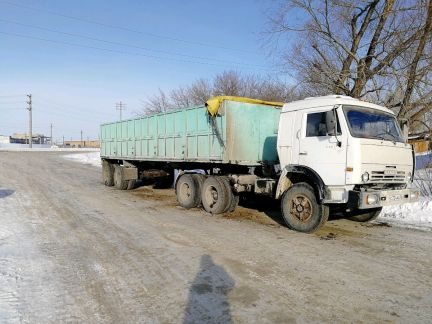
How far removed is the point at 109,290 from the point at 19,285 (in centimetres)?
115

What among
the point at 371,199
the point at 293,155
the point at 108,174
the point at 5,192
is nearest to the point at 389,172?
the point at 371,199

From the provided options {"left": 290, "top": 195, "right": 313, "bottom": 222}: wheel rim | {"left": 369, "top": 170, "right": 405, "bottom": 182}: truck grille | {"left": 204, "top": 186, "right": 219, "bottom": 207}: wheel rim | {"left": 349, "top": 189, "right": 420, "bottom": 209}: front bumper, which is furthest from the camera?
{"left": 204, "top": 186, "right": 219, "bottom": 207}: wheel rim

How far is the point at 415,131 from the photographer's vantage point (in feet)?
47.9

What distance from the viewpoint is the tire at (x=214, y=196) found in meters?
9.94

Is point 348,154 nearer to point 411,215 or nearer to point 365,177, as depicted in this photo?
point 365,177

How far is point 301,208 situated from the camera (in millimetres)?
7844

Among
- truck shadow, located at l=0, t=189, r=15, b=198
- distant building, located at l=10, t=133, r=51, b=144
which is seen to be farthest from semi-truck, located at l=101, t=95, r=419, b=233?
distant building, located at l=10, t=133, r=51, b=144

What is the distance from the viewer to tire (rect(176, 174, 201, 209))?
35.7 feet

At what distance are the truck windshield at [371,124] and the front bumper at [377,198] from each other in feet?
3.45

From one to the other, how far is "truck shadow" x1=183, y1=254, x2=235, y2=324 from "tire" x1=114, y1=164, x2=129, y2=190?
10.4 metres

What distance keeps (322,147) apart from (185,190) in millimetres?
4903

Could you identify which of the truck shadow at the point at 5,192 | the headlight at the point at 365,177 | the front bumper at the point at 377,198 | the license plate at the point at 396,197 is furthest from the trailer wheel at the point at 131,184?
the license plate at the point at 396,197

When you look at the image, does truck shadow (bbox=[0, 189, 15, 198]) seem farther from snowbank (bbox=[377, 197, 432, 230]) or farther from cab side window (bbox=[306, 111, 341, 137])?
snowbank (bbox=[377, 197, 432, 230])

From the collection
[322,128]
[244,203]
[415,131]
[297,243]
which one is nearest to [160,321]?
[297,243]
